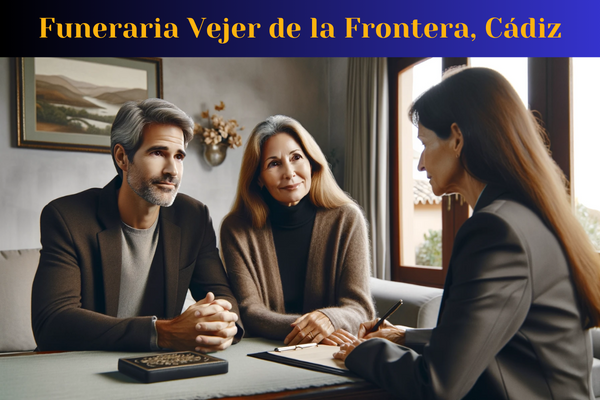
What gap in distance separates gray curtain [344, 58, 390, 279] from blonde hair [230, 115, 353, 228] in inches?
87.9

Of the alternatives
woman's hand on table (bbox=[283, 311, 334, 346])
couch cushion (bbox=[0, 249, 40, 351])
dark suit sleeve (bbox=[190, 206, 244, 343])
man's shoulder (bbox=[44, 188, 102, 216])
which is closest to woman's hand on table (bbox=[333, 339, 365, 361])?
woman's hand on table (bbox=[283, 311, 334, 346])

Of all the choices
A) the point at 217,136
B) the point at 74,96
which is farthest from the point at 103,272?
the point at 217,136

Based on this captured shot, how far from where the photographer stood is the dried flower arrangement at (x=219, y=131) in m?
4.28

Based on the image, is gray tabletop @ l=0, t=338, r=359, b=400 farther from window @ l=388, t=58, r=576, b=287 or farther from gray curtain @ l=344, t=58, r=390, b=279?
gray curtain @ l=344, t=58, r=390, b=279

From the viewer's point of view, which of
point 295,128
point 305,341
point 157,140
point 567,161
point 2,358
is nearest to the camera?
point 2,358

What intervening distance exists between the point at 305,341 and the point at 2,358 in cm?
75

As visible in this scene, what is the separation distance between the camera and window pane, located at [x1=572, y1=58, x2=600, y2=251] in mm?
2746

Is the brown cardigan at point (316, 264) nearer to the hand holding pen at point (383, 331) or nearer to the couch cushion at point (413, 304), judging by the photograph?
the hand holding pen at point (383, 331)

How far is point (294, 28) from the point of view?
13.5ft

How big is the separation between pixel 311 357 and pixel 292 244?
70cm

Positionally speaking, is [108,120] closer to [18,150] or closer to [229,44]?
[18,150]

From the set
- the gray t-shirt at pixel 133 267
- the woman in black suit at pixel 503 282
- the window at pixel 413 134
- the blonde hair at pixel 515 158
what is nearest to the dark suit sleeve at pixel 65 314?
the gray t-shirt at pixel 133 267

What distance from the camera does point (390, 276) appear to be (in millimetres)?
4230

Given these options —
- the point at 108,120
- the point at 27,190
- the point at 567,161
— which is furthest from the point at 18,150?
the point at 567,161
